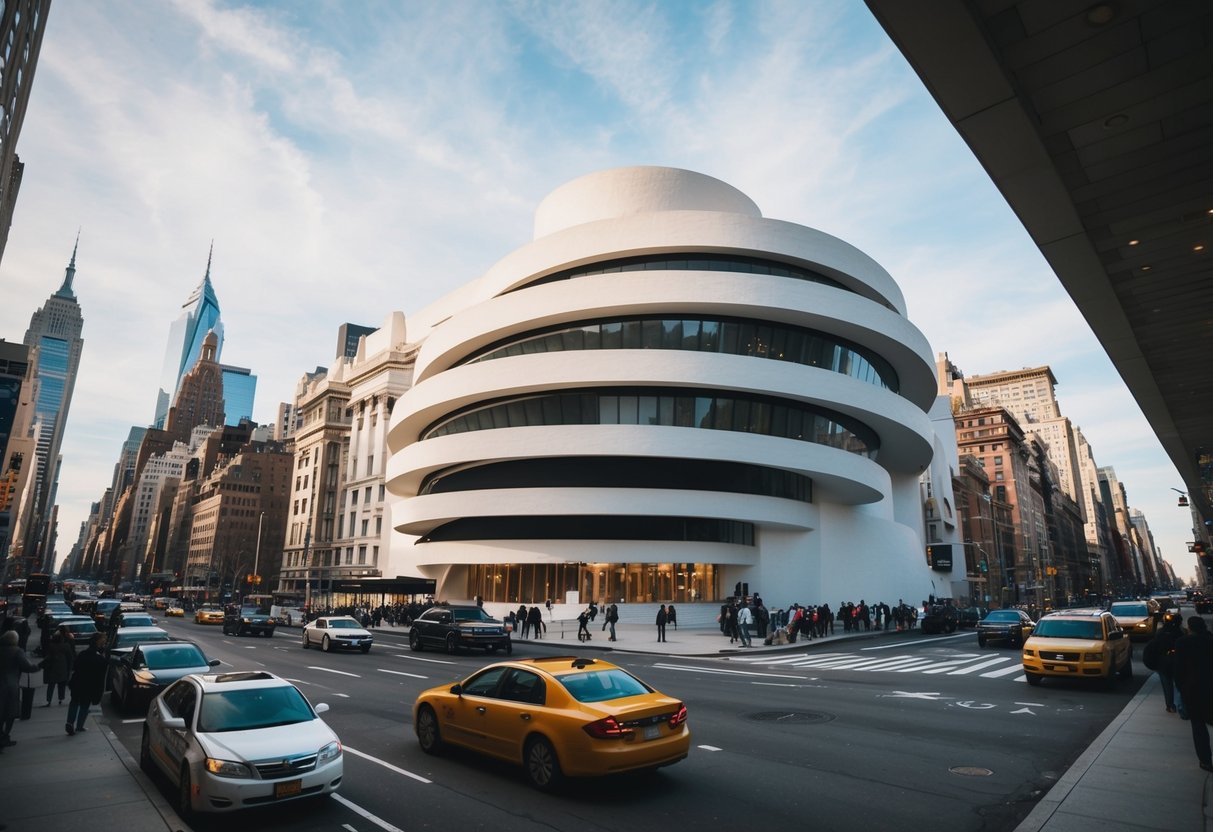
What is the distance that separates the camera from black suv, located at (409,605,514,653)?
26656 mm

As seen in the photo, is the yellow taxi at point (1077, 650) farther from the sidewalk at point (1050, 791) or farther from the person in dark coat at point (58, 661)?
the person in dark coat at point (58, 661)

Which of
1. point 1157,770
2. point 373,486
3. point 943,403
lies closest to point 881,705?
point 1157,770

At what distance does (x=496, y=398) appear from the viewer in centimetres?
4847

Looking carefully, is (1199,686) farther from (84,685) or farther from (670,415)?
(670,415)

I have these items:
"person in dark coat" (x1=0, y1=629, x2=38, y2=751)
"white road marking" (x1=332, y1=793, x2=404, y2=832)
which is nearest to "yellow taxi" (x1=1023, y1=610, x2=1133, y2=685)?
"white road marking" (x1=332, y1=793, x2=404, y2=832)

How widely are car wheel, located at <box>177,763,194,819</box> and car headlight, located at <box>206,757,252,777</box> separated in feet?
1.14

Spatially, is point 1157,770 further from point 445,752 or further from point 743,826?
point 445,752

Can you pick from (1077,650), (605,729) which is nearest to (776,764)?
(605,729)

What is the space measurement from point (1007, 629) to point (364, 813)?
93.4ft

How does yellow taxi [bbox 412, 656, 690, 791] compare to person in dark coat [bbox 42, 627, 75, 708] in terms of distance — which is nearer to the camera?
yellow taxi [bbox 412, 656, 690, 791]

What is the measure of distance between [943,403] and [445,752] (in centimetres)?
8867

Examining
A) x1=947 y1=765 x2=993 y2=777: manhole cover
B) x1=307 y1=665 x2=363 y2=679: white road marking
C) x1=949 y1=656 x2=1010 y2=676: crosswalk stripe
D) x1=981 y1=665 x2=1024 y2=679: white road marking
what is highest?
x1=947 y1=765 x2=993 y2=777: manhole cover

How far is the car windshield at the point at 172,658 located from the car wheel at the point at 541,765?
9552mm

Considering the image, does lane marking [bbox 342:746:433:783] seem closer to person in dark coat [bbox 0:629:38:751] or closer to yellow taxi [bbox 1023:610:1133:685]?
person in dark coat [bbox 0:629:38:751]
